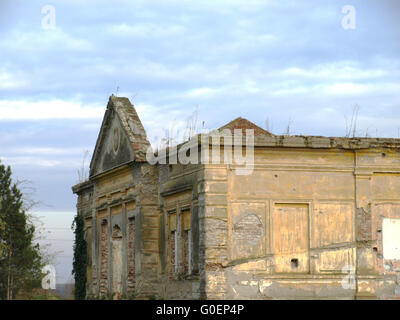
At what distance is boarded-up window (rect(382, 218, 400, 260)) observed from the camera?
63.6 ft

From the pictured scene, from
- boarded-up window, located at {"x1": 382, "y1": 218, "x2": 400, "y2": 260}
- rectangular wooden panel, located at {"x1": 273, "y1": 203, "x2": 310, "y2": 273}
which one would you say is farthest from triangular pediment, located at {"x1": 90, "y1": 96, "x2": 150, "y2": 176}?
boarded-up window, located at {"x1": 382, "y1": 218, "x2": 400, "y2": 260}

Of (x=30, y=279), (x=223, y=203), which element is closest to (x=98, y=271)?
(x=223, y=203)

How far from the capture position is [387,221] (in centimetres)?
1942

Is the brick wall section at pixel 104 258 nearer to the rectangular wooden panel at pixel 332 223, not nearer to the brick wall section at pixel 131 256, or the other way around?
the brick wall section at pixel 131 256

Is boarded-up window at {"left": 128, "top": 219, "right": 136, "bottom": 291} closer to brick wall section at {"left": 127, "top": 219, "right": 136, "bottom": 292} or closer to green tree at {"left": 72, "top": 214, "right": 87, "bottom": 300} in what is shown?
brick wall section at {"left": 127, "top": 219, "right": 136, "bottom": 292}

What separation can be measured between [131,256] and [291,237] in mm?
5616

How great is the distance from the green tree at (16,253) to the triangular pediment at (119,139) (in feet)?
41.5

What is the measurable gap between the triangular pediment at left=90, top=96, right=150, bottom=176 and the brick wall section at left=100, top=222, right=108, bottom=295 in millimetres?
1926

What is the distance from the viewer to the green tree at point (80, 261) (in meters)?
27.7

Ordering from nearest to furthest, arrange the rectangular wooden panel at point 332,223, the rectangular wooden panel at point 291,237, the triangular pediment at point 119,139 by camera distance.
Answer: the rectangular wooden panel at point 291,237 < the rectangular wooden panel at point 332,223 < the triangular pediment at point 119,139

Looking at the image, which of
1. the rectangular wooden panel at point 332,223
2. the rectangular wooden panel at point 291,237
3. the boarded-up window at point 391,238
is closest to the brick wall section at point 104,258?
the rectangular wooden panel at point 291,237

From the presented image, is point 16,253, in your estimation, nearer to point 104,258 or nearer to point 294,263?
point 104,258
